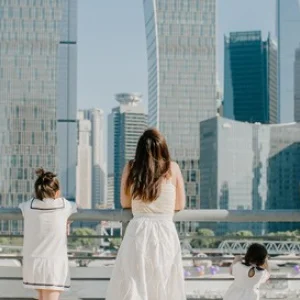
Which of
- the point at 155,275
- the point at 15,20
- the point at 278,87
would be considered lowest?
the point at 155,275

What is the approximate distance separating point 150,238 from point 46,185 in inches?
29.9

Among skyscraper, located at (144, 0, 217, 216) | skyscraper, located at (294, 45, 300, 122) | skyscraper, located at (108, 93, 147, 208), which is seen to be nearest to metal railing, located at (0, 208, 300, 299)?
skyscraper, located at (144, 0, 217, 216)

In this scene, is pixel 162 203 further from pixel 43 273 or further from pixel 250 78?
pixel 250 78

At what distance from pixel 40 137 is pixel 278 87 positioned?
135 ft

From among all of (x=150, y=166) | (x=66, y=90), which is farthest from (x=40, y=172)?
(x=66, y=90)

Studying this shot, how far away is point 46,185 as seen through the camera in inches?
178

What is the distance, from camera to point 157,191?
4160 mm

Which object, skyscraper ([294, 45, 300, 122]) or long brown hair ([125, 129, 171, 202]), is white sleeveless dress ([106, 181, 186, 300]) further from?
skyscraper ([294, 45, 300, 122])

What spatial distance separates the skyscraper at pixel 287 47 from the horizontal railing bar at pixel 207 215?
119 metres

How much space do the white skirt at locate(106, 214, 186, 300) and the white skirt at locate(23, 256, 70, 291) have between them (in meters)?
0.45

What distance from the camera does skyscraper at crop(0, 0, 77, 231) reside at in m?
112

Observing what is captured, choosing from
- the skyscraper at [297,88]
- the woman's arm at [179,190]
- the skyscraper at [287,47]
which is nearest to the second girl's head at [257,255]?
the woman's arm at [179,190]

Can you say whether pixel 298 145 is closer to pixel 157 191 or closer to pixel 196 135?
pixel 196 135

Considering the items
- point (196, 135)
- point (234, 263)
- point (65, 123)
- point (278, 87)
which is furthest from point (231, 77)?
point (234, 263)
